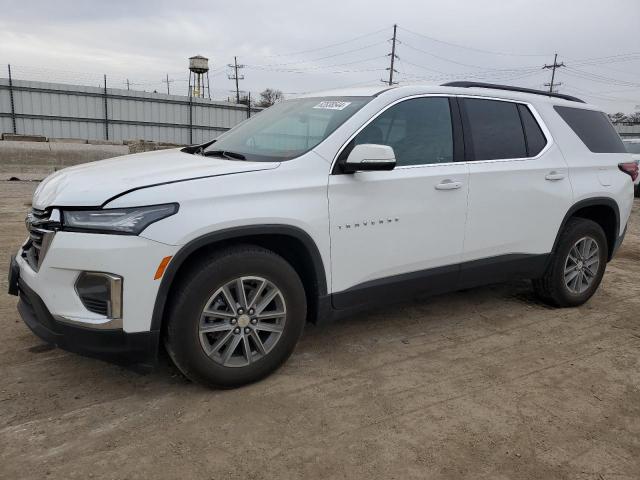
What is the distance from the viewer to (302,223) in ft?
10.00

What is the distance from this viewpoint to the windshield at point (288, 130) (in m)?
3.34

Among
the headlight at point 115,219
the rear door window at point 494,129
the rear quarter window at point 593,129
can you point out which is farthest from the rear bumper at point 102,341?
the rear quarter window at point 593,129

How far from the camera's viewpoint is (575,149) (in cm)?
450

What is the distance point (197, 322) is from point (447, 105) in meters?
2.39

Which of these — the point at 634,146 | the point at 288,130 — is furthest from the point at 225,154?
the point at 634,146

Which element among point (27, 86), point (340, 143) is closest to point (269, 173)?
point (340, 143)

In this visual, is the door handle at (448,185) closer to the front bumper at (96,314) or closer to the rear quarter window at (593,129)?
the rear quarter window at (593,129)

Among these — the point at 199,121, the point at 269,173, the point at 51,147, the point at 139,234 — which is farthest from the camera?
the point at 199,121

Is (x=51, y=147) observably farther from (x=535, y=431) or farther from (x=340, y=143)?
(x=535, y=431)

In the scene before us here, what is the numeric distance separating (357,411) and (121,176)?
1.85 meters

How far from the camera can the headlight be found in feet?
8.45

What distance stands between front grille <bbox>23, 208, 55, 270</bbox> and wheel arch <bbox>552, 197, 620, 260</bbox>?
3.87 m

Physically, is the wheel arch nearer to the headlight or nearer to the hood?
the hood

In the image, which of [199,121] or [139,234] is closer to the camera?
[139,234]
